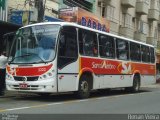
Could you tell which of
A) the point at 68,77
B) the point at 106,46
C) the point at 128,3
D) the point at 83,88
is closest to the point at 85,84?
the point at 83,88

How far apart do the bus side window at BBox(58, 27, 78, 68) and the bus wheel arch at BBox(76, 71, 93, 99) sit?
1.14 m

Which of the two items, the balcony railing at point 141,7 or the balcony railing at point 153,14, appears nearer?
the balcony railing at point 141,7

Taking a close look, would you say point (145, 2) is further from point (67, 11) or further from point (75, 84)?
point (75, 84)

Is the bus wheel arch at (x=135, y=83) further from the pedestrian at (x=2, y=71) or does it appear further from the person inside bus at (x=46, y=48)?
the person inside bus at (x=46, y=48)

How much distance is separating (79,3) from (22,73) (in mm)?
16505

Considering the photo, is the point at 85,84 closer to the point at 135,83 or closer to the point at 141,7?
the point at 135,83

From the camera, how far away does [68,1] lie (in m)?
30.6

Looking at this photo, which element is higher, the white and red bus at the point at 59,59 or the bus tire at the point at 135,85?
the white and red bus at the point at 59,59

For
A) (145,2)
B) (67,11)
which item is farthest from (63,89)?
(145,2)

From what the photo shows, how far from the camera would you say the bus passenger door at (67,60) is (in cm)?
1628

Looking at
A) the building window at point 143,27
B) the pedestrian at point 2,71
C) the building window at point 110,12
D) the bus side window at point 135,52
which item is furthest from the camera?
the building window at point 143,27

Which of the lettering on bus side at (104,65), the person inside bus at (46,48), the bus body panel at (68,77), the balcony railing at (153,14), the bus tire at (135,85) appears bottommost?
the bus tire at (135,85)

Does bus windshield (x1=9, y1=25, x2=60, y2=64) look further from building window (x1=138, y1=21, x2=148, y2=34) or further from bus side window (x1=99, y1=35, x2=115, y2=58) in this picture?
building window (x1=138, y1=21, x2=148, y2=34)

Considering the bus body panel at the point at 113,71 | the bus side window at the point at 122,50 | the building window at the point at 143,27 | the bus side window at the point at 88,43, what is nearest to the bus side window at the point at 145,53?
the bus body panel at the point at 113,71
